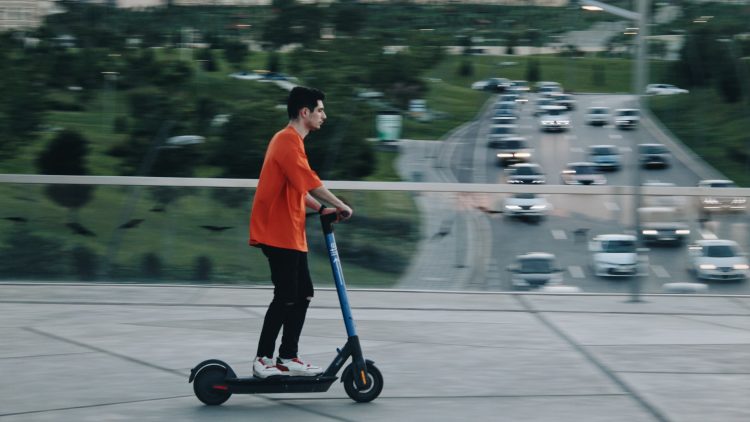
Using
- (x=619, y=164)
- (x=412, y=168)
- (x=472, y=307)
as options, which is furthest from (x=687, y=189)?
(x=412, y=168)

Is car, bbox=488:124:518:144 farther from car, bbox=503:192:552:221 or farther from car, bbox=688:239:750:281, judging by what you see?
car, bbox=688:239:750:281

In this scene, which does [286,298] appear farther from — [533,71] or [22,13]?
[22,13]

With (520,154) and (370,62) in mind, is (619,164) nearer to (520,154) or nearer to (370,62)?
(520,154)

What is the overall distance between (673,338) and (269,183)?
4.04 m

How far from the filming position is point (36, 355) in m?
6.99

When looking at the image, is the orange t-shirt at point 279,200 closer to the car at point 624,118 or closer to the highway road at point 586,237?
the highway road at point 586,237

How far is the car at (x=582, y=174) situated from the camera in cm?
1456

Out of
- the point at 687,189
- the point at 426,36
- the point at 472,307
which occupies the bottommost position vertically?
the point at 472,307

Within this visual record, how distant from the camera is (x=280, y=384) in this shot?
219 inches

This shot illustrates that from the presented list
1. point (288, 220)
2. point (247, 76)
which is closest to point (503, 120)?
point (247, 76)

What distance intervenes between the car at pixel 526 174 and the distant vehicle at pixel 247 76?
14.0 ft

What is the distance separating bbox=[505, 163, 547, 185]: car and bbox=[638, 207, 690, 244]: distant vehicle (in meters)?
3.78

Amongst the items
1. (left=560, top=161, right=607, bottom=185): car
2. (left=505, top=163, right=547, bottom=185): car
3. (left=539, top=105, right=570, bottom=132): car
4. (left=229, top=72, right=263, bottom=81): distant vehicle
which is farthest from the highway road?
(left=229, top=72, right=263, bottom=81): distant vehicle

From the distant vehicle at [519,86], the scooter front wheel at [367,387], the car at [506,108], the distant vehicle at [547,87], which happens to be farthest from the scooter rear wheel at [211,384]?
the distant vehicle at [547,87]
